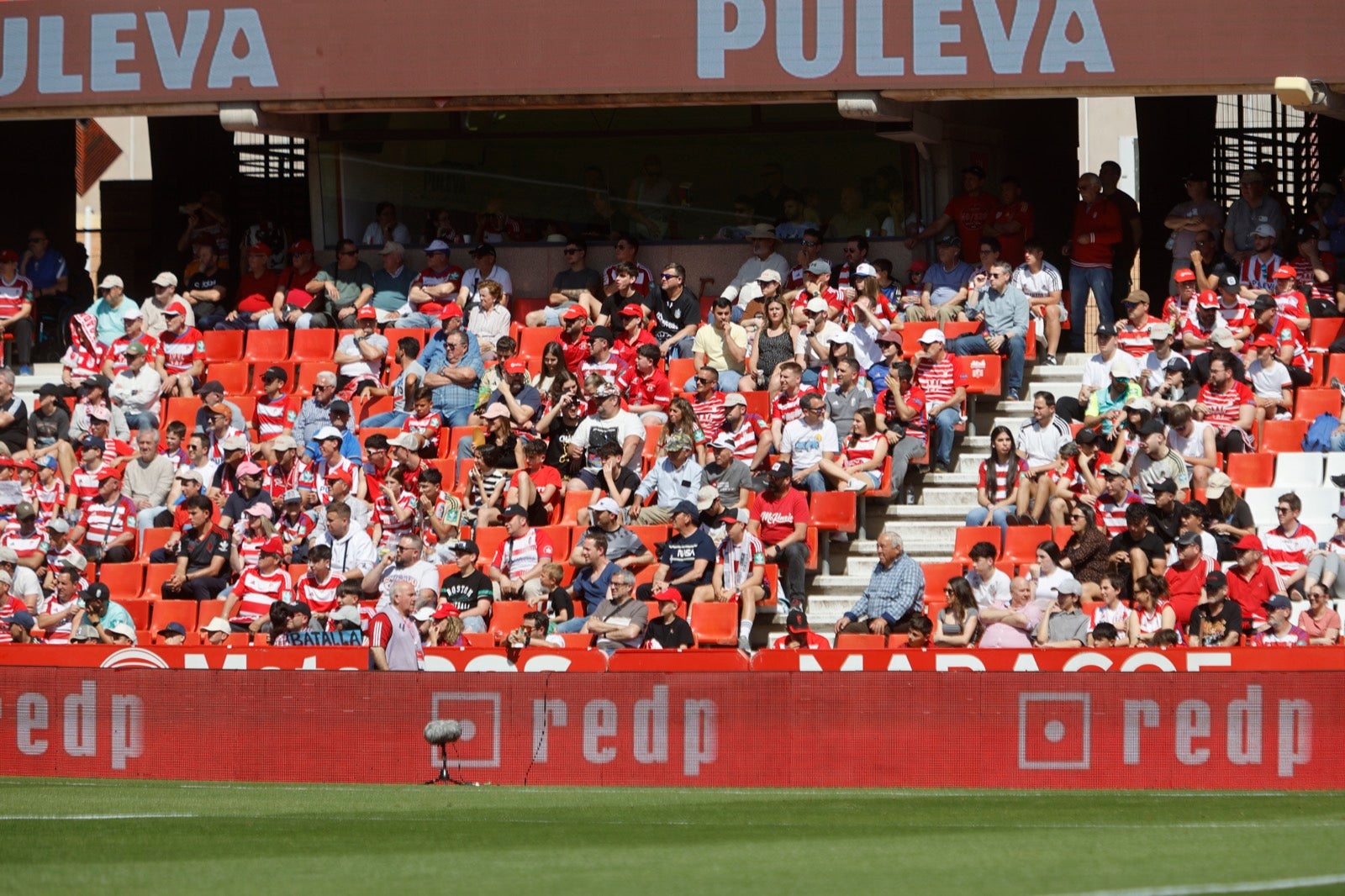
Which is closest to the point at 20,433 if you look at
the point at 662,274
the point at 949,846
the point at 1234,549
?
the point at 662,274

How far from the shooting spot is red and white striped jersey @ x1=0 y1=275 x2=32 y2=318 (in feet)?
75.4

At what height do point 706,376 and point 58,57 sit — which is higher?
point 58,57

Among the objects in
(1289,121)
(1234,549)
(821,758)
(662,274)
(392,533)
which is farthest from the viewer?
(1289,121)

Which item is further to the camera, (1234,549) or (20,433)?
(20,433)

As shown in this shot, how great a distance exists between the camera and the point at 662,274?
21547 mm

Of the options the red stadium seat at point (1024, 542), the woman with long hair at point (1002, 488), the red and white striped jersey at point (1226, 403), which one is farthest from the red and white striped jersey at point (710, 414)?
the red and white striped jersey at point (1226, 403)

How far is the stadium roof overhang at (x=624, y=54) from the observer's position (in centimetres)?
1950

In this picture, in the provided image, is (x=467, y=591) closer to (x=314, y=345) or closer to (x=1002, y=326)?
(x=314, y=345)

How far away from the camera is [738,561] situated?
55.9ft

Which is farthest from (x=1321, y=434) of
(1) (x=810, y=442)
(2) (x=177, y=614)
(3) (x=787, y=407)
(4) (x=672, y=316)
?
(2) (x=177, y=614)

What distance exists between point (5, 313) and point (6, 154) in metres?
2.92

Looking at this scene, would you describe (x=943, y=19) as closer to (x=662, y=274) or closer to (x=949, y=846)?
(x=662, y=274)

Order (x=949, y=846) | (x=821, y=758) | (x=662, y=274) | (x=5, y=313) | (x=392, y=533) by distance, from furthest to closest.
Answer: (x=5, y=313), (x=662, y=274), (x=392, y=533), (x=821, y=758), (x=949, y=846)

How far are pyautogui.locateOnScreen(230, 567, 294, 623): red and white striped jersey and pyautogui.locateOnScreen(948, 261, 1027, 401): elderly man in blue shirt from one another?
22.0ft
